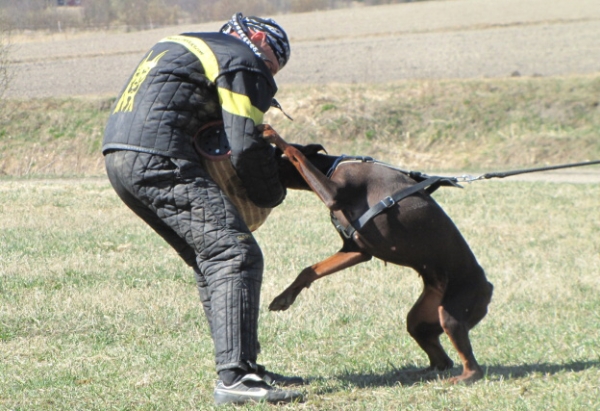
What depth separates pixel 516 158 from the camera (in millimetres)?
20812

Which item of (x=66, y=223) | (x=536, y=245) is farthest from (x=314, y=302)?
(x=66, y=223)

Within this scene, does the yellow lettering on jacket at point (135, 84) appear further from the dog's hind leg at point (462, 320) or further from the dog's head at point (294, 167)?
the dog's hind leg at point (462, 320)

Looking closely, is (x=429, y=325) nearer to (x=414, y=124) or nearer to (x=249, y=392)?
(x=249, y=392)

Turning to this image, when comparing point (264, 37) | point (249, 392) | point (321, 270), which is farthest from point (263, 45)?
point (249, 392)

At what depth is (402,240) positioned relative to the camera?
4.14 metres

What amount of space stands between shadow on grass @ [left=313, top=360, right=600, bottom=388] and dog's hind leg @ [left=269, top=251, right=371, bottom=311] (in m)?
0.50

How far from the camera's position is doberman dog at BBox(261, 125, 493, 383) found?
410 centimetres

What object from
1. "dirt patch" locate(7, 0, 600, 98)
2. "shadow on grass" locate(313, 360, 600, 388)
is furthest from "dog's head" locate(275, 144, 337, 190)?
"dirt patch" locate(7, 0, 600, 98)

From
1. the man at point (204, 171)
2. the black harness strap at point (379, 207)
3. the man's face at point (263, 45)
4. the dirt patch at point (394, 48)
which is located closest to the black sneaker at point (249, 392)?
the man at point (204, 171)

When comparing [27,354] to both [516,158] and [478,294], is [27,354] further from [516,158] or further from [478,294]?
[516,158]

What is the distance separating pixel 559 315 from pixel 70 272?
4.04 m

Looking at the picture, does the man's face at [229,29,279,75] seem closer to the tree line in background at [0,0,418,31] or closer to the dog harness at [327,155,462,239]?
the dog harness at [327,155,462,239]

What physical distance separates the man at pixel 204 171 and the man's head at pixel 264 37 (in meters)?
0.17

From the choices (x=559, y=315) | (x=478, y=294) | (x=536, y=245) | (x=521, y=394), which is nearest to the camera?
(x=521, y=394)
